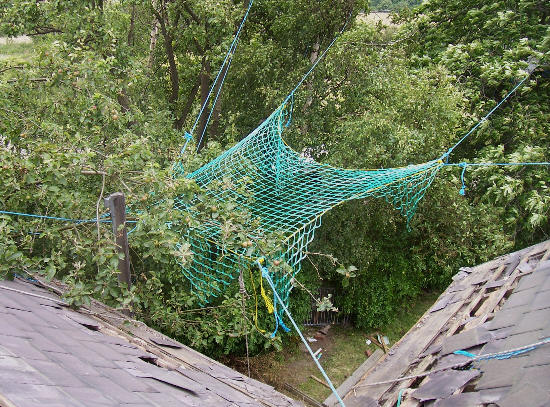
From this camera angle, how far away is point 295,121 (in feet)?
23.7

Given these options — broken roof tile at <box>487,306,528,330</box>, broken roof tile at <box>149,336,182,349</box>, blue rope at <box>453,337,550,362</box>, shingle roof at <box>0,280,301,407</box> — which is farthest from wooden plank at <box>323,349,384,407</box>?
shingle roof at <box>0,280,301,407</box>

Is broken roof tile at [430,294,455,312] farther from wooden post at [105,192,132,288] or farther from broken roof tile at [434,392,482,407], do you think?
wooden post at [105,192,132,288]

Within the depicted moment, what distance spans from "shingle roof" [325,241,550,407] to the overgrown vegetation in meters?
1.32

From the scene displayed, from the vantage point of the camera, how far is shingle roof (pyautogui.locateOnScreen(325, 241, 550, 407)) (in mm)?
2775

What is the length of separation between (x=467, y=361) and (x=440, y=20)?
26.3ft

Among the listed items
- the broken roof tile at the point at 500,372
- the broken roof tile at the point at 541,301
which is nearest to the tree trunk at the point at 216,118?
the broken roof tile at the point at 541,301

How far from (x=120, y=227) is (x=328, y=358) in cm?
655

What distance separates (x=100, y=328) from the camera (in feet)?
9.18

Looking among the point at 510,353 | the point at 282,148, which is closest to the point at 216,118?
the point at 282,148

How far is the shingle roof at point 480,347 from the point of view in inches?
109

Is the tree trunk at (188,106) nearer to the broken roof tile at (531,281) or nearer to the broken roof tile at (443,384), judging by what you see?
the broken roof tile at (531,281)

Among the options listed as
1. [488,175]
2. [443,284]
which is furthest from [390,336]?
[488,175]

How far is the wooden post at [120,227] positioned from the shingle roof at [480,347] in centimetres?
181

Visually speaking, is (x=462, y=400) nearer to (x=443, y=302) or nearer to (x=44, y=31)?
(x=443, y=302)
